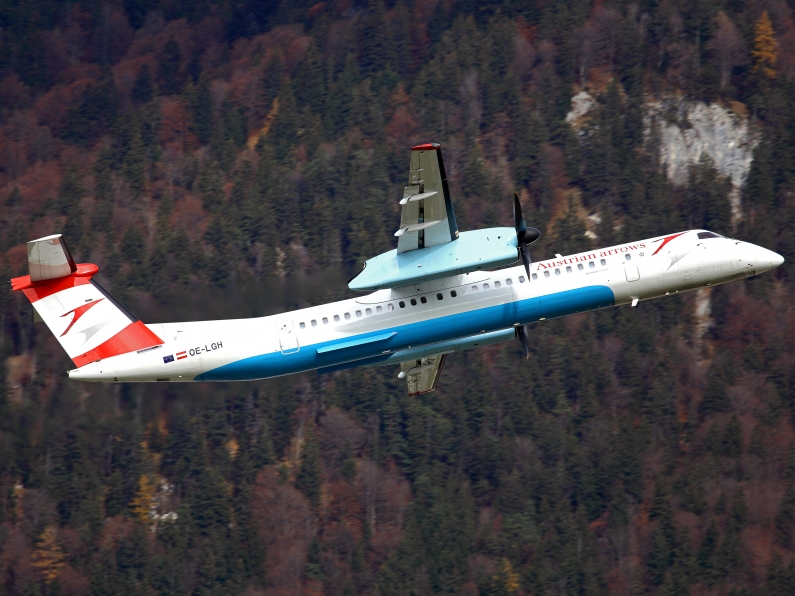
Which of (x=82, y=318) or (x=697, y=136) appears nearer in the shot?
(x=82, y=318)

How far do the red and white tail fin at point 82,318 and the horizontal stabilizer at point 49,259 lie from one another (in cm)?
4

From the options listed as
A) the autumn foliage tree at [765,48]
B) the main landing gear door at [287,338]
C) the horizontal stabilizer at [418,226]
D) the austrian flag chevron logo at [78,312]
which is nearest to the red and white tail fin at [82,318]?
the austrian flag chevron logo at [78,312]

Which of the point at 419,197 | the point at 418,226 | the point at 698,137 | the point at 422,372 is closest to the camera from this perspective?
the point at 419,197

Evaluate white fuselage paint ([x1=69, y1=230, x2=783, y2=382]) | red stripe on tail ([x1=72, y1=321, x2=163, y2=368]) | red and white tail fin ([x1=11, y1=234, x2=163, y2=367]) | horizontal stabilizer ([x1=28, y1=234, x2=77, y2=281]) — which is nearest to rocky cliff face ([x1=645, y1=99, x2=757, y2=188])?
white fuselage paint ([x1=69, y1=230, x2=783, y2=382])

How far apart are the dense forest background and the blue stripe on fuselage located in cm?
1147

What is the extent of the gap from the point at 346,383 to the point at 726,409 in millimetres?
30781

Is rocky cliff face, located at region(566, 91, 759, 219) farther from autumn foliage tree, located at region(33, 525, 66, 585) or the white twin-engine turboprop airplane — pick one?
the white twin-engine turboprop airplane

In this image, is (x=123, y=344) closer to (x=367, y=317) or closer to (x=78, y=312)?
(x=78, y=312)

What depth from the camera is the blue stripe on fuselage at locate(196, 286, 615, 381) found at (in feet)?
124

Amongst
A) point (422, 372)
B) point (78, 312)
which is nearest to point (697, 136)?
point (422, 372)

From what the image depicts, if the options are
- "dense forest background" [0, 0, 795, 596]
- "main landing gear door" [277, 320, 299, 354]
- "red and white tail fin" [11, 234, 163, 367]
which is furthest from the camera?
"dense forest background" [0, 0, 795, 596]

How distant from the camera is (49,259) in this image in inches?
1439

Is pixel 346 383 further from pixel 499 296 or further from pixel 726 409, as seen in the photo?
pixel 499 296

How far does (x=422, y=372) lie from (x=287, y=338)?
6.72 m
